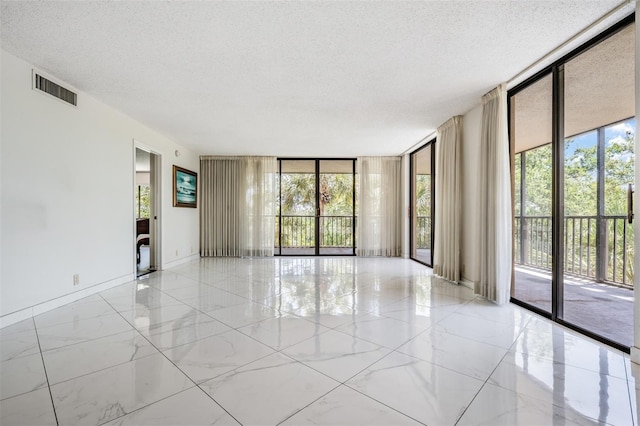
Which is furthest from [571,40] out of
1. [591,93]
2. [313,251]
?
[313,251]

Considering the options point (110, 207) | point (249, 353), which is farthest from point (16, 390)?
point (110, 207)

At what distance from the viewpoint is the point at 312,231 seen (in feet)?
26.3

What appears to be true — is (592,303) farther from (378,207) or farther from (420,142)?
(378,207)

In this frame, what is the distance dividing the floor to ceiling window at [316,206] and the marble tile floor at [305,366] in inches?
157

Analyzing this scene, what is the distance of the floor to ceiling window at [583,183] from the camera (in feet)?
8.63

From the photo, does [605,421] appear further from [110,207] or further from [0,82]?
[110,207]

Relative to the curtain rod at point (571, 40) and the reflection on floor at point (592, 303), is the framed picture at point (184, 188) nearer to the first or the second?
the curtain rod at point (571, 40)

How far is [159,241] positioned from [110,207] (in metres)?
1.37

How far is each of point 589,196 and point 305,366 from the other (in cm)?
442

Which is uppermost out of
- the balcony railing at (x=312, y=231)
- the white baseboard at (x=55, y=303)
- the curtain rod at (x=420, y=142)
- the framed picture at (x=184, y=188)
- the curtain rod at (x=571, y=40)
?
the curtain rod at (x=571, y=40)

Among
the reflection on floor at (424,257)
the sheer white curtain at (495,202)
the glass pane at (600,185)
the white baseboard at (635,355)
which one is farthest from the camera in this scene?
the reflection on floor at (424,257)

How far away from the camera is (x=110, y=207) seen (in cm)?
389

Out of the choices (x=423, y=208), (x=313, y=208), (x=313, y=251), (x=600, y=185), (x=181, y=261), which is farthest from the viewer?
(x=313, y=251)

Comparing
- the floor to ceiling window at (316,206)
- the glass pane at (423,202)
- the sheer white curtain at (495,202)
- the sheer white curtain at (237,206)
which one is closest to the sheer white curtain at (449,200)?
the sheer white curtain at (495,202)
